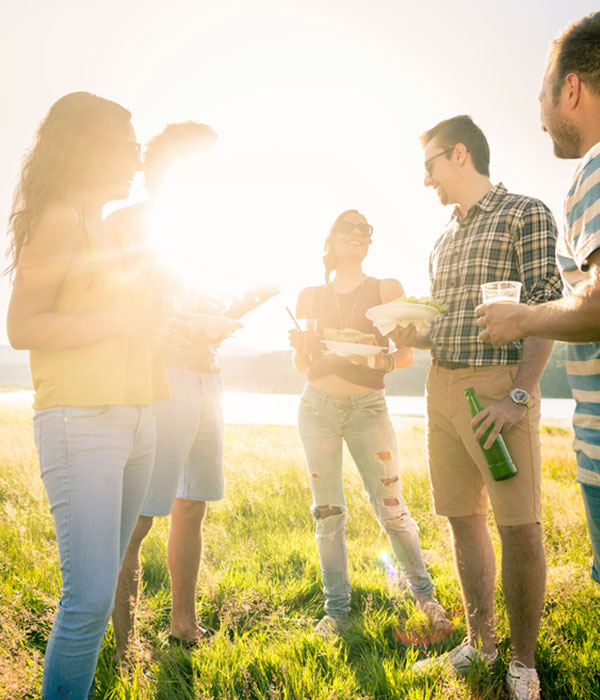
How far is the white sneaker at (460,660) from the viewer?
98.2 inches

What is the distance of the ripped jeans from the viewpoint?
341 centimetres

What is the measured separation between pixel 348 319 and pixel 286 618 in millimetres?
2211

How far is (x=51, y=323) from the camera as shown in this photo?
5.81 ft

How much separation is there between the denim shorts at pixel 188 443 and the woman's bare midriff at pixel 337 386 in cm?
82

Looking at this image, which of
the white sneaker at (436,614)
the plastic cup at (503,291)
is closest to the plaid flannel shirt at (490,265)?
the plastic cup at (503,291)

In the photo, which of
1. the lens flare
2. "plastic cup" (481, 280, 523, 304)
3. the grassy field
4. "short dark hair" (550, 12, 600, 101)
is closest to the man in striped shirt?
"short dark hair" (550, 12, 600, 101)

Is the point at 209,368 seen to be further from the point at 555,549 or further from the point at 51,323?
the point at 555,549

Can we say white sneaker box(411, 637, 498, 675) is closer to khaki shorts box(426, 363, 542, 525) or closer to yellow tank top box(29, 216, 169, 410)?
khaki shorts box(426, 363, 542, 525)

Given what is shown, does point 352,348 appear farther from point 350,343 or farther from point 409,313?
point 409,313

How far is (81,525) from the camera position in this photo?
5.72ft

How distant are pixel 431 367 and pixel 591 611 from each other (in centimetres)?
183

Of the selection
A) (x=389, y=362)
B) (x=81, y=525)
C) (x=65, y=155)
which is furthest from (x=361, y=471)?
(x=65, y=155)

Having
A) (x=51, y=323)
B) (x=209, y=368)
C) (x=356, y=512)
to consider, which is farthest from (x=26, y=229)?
(x=356, y=512)

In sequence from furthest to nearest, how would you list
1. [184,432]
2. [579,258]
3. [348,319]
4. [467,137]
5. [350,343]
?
1. [348,319]
2. [350,343]
3. [467,137]
4. [184,432]
5. [579,258]
